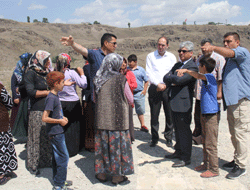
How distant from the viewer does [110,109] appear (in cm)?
311

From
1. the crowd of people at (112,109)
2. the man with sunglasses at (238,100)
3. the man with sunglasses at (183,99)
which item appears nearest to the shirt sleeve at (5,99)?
the crowd of people at (112,109)

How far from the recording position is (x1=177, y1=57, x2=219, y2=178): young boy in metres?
3.38

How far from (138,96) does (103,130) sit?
283cm

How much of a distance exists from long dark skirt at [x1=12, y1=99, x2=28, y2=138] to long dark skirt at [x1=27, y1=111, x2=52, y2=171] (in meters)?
1.45

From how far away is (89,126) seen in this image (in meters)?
4.57

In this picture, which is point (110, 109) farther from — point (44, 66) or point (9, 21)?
point (9, 21)

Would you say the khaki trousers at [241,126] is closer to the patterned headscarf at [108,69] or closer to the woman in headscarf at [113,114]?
the woman in headscarf at [113,114]

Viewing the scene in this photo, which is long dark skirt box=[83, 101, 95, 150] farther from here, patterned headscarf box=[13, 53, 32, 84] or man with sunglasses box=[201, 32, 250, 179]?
man with sunglasses box=[201, 32, 250, 179]

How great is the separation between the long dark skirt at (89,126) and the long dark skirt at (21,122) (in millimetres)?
1515

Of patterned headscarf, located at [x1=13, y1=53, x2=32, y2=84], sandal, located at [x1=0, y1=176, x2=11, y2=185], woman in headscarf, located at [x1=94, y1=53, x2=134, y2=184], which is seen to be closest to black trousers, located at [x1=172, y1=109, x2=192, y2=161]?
woman in headscarf, located at [x1=94, y1=53, x2=134, y2=184]

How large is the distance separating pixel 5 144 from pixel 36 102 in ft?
2.58

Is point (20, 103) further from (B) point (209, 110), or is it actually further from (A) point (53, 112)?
(B) point (209, 110)

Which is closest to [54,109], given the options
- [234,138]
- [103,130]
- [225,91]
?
[103,130]

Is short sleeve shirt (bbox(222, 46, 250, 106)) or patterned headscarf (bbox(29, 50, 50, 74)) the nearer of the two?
short sleeve shirt (bbox(222, 46, 250, 106))
